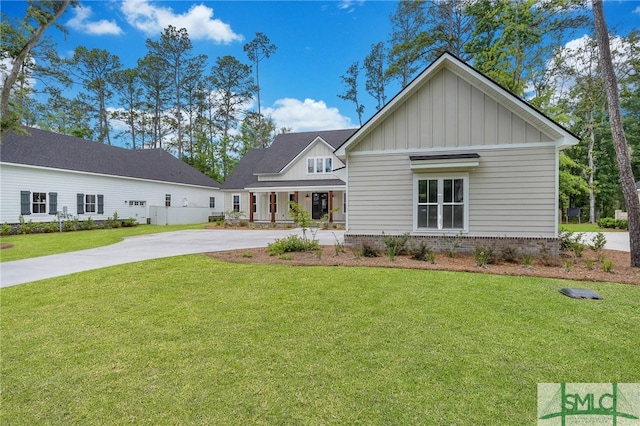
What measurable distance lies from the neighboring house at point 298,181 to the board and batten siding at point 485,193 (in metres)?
10.9

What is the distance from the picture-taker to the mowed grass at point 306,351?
2439mm

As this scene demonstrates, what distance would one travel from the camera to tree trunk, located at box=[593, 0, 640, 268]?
753 cm

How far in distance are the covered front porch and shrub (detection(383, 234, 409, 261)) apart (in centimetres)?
1167

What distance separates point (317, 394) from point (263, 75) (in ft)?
130

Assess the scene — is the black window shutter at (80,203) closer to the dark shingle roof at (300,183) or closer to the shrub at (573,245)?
the dark shingle roof at (300,183)

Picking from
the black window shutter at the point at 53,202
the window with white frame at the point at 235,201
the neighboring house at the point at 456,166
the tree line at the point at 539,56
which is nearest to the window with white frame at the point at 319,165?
the tree line at the point at 539,56

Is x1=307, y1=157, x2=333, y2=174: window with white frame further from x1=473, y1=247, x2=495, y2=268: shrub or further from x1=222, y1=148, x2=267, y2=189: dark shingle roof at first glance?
x1=473, y1=247, x2=495, y2=268: shrub

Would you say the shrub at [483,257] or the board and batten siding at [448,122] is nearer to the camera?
the shrub at [483,257]

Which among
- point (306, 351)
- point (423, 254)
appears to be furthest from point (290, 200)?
point (306, 351)

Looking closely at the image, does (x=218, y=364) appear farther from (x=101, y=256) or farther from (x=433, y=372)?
(x=101, y=256)

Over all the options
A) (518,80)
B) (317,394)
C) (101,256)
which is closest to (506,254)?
(317,394)

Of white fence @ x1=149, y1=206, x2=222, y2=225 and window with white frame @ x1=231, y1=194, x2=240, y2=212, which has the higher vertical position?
window with white frame @ x1=231, y1=194, x2=240, y2=212

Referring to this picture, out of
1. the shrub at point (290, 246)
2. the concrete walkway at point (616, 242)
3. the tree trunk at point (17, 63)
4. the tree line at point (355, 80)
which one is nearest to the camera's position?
the shrub at point (290, 246)

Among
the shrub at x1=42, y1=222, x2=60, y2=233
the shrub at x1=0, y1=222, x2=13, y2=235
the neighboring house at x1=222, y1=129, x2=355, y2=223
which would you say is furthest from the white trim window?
A: the shrub at x1=42, y1=222, x2=60, y2=233
